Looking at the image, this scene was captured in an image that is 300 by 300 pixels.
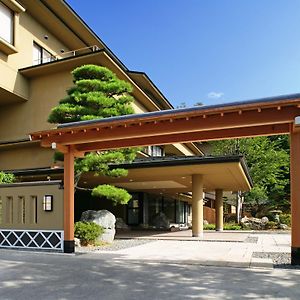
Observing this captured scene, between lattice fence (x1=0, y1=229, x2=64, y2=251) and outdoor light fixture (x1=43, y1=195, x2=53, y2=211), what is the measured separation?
0.75 meters

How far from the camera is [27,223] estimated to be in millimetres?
13125

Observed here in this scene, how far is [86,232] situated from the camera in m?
13.8

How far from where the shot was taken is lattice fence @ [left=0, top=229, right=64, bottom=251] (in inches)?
488

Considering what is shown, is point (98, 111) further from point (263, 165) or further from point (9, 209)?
point (263, 165)

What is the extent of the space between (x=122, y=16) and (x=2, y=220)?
392 inches

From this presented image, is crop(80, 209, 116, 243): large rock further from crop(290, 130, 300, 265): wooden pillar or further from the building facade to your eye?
crop(290, 130, 300, 265): wooden pillar

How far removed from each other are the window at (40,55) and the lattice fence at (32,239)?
14004 millimetres

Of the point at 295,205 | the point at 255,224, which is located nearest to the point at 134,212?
the point at 255,224

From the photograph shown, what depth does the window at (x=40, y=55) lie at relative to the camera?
24281 mm

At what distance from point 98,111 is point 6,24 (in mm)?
9280

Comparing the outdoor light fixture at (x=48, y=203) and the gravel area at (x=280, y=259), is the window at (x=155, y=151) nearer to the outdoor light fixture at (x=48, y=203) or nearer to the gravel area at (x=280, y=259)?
the outdoor light fixture at (x=48, y=203)

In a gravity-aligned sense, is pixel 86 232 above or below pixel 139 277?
above

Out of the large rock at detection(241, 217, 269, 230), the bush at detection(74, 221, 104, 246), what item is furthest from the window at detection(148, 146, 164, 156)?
the bush at detection(74, 221, 104, 246)

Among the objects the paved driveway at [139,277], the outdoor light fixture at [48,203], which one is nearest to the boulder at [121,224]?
the outdoor light fixture at [48,203]
